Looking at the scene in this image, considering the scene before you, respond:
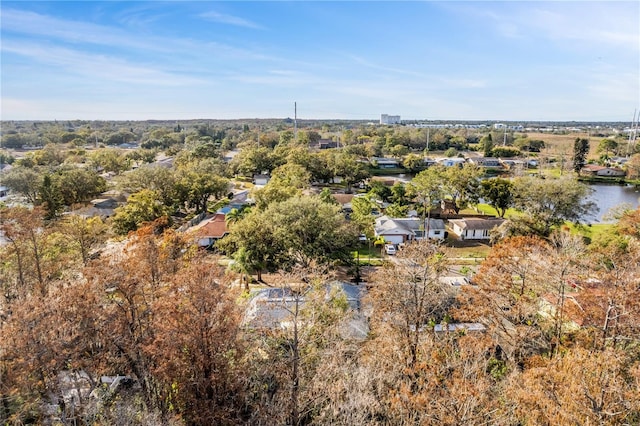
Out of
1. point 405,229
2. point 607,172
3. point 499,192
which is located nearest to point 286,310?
point 405,229

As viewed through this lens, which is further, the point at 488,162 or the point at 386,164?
the point at 488,162

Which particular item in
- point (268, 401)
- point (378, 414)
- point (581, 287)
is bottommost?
point (378, 414)

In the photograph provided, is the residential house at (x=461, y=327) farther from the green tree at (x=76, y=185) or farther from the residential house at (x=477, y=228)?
the green tree at (x=76, y=185)

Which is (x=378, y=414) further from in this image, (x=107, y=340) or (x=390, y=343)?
(x=107, y=340)

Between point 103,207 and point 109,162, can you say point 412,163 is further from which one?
point 103,207

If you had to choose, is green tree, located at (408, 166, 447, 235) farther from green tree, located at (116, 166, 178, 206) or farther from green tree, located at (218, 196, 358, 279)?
green tree, located at (116, 166, 178, 206)

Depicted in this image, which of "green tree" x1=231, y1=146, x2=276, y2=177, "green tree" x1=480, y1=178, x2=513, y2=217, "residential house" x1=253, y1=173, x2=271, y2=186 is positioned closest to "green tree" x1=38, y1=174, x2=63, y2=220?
"residential house" x1=253, y1=173, x2=271, y2=186

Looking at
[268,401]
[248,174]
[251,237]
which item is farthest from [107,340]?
[248,174]

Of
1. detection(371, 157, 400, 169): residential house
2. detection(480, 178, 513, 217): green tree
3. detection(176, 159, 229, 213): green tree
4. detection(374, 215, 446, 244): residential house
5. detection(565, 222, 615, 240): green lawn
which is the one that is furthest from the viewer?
detection(371, 157, 400, 169): residential house
